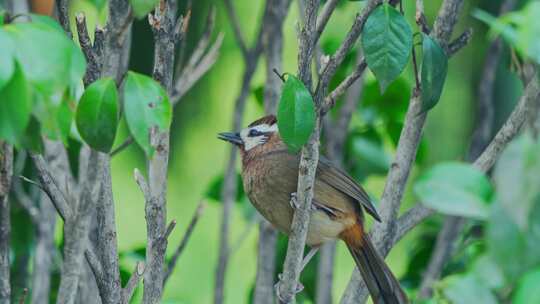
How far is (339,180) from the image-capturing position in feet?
11.8

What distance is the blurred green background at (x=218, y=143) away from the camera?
19.1 feet

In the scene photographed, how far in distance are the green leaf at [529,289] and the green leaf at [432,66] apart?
112 cm

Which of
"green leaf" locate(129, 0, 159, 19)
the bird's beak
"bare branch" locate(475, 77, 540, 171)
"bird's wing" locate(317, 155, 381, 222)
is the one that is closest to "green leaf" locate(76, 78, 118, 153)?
"green leaf" locate(129, 0, 159, 19)

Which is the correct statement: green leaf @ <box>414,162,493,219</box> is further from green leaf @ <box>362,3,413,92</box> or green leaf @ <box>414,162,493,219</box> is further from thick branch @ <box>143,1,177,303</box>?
thick branch @ <box>143,1,177,303</box>

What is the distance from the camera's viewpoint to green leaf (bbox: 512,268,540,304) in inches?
53.3

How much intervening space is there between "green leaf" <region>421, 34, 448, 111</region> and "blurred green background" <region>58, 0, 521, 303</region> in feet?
9.94

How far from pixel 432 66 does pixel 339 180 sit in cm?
119

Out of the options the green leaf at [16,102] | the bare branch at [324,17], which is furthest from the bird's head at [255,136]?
the green leaf at [16,102]

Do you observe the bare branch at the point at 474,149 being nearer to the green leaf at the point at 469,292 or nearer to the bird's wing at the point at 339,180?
the bird's wing at the point at 339,180

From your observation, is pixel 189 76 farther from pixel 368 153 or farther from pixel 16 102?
pixel 16 102

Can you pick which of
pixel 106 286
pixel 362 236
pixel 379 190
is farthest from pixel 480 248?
pixel 379 190

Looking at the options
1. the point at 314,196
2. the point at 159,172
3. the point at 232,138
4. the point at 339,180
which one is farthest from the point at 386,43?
the point at 232,138

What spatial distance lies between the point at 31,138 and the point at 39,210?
2.02m

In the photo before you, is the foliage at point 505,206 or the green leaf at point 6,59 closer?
the foliage at point 505,206
